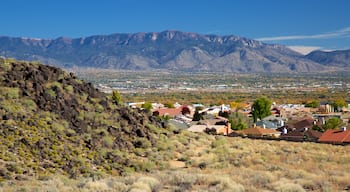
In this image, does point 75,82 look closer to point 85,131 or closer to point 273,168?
point 85,131

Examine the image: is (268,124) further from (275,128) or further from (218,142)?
(218,142)

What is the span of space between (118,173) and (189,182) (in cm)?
582

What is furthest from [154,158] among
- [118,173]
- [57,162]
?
[57,162]

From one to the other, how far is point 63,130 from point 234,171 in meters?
8.52

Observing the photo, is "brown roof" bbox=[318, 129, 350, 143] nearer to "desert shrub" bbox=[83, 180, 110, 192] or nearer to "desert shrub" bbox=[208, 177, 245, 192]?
"desert shrub" bbox=[208, 177, 245, 192]

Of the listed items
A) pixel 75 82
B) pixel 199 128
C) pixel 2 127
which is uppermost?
pixel 75 82

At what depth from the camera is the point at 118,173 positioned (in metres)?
20.2

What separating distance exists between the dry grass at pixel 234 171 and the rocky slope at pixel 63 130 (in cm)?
176

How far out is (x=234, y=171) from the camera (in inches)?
722

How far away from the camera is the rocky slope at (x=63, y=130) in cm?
1916

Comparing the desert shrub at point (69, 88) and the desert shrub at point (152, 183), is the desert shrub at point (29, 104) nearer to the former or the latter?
the desert shrub at point (69, 88)

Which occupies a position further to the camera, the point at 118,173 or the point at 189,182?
the point at 118,173

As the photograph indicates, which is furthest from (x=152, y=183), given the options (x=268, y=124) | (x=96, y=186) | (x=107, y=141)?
(x=268, y=124)

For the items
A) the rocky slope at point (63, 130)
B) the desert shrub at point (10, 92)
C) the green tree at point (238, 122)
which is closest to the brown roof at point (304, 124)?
the green tree at point (238, 122)
